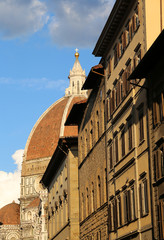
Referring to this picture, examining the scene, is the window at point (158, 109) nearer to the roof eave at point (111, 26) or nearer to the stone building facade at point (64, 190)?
the roof eave at point (111, 26)

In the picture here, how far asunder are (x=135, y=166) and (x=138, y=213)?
2182mm

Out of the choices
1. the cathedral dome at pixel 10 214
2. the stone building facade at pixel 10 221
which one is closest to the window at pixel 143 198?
the stone building facade at pixel 10 221

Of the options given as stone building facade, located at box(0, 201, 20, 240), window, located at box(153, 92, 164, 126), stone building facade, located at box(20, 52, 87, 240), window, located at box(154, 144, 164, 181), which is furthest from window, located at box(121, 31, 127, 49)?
stone building facade, located at box(20, 52, 87, 240)

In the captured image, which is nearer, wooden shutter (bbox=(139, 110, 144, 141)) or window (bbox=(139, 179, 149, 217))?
window (bbox=(139, 179, 149, 217))

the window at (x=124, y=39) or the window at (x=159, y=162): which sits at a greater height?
the window at (x=124, y=39)

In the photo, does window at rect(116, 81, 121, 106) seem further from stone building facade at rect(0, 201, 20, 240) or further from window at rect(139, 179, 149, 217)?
stone building facade at rect(0, 201, 20, 240)

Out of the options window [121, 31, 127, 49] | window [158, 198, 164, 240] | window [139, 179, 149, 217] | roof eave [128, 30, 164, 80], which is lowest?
window [158, 198, 164, 240]

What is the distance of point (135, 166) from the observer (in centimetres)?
2941

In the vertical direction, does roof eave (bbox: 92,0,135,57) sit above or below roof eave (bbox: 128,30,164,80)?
above

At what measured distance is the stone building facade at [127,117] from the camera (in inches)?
1118

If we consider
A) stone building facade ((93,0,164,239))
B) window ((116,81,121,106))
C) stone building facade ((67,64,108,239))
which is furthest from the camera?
stone building facade ((67,64,108,239))

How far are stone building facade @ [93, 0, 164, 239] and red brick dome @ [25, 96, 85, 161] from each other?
13038 centimetres

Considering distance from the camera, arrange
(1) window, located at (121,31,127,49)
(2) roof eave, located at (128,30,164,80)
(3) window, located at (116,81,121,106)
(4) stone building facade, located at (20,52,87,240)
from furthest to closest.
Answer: (4) stone building facade, located at (20,52,87,240)
(3) window, located at (116,81,121,106)
(1) window, located at (121,31,127,49)
(2) roof eave, located at (128,30,164,80)

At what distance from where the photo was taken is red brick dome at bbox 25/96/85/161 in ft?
559
